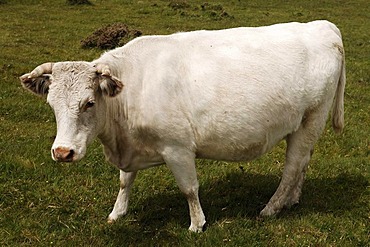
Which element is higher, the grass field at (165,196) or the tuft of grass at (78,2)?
the grass field at (165,196)

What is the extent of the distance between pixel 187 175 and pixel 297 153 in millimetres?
1666

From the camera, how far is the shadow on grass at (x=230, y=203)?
20.1 ft

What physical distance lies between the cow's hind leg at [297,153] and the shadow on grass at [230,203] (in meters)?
0.22

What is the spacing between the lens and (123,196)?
656cm

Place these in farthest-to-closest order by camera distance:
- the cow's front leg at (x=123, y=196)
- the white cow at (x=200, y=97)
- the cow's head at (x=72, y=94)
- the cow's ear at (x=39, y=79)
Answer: the cow's front leg at (x=123, y=196) < the white cow at (x=200, y=97) < the cow's ear at (x=39, y=79) < the cow's head at (x=72, y=94)

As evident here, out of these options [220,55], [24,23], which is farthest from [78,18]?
[220,55]

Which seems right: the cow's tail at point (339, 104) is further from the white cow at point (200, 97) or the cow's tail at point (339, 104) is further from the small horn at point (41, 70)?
the small horn at point (41, 70)

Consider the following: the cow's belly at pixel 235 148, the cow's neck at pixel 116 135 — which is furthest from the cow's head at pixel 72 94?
the cow's belly at pixel 235 148

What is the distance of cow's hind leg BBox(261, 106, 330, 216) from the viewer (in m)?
6.55

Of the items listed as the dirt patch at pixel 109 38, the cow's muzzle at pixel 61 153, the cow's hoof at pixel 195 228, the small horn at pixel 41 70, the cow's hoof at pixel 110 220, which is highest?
the small horn at pixel 41 70

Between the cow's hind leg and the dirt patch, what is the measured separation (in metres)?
11.5

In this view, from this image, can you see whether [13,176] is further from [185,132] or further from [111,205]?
[185,132]

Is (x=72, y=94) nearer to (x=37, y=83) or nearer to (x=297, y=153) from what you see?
(x=37, y=83)

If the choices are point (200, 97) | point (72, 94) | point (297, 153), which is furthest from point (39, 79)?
point (297, 153)
